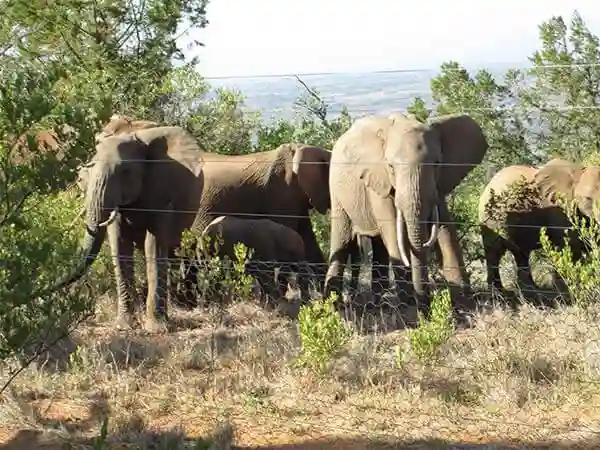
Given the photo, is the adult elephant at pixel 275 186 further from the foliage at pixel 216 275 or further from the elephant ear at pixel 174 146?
the foliage at pixel 216 275

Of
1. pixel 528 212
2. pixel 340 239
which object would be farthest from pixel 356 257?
pixel 528 212

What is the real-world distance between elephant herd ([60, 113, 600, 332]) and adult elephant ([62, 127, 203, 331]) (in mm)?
11

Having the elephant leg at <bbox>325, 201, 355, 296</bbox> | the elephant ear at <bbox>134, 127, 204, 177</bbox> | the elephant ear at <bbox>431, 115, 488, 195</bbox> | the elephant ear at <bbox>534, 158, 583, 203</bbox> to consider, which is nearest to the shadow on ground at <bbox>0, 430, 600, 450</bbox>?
the elephant ear at <bbox>134, 127, 204, 177</bbox>

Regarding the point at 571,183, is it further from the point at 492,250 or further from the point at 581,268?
the point at 581,268

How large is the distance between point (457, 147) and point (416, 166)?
1.24 meters

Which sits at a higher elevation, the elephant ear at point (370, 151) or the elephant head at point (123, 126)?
the elephant head at point (123, 126)

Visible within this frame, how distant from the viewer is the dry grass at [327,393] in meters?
6.55

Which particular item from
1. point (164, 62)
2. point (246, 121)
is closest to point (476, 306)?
point (246, 121)

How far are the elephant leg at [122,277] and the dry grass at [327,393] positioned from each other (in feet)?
2.80

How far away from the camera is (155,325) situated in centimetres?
892

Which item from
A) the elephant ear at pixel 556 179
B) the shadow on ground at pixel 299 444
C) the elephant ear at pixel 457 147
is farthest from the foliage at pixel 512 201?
the shadow on ground at pixel 299 444

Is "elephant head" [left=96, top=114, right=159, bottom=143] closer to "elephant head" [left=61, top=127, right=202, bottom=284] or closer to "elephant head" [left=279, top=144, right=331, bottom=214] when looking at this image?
"elephant head" [left=61, top=127, right=202, bottom=284]

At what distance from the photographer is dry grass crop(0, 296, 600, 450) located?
655cm

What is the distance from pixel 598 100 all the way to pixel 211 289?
8.62 m
